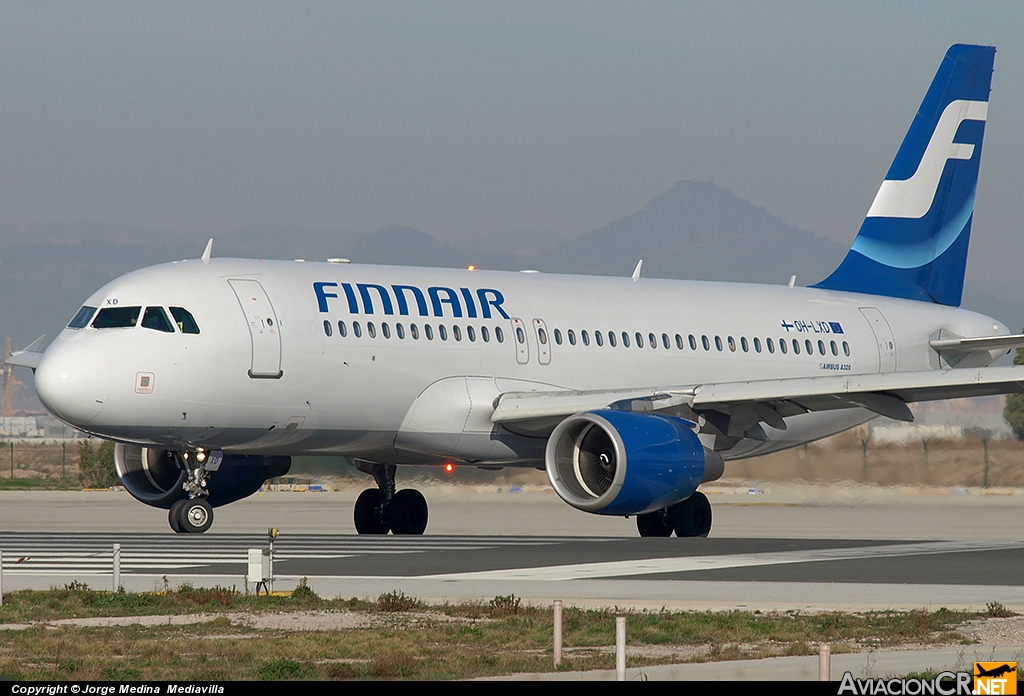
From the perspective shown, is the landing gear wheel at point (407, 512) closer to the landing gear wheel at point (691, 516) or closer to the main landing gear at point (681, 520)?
the main landing gear at point (681, 520)

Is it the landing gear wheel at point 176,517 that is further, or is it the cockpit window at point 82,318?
the landing gear wheel at point 176,517

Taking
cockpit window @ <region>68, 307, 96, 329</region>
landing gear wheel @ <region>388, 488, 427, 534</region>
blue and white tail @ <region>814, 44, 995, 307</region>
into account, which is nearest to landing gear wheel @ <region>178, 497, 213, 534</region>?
cockpit window @ <region>68, 307, 96, 329</region>

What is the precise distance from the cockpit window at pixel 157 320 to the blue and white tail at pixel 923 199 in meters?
16.0

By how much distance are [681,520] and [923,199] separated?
1101 centimetres

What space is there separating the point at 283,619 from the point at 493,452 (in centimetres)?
1321

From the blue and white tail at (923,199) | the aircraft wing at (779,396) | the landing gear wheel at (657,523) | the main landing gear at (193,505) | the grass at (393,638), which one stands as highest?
the blue and white tail at (923,199)

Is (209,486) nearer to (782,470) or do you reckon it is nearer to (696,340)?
(696,340)

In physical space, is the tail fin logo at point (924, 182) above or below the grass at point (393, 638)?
above

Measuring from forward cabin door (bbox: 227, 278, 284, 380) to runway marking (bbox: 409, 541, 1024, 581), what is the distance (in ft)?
23.9

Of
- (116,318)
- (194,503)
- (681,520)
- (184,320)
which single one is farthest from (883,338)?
(116,318)

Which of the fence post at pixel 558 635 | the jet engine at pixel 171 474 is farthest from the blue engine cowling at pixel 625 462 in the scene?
the fence post at pixel 558 635

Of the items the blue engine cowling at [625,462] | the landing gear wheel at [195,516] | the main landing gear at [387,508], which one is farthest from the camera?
the main landing gear at [387,508]

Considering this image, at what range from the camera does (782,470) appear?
3662cm

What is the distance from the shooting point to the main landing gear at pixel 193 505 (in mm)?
26469
